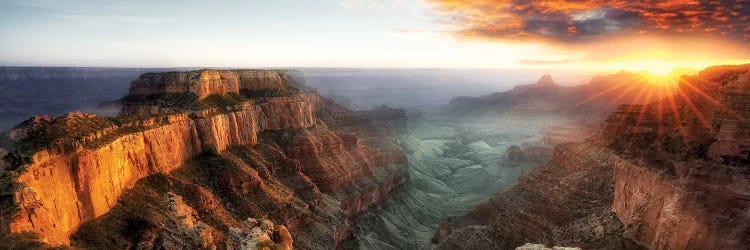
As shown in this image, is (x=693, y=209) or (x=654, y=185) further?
(x=654, y=185)

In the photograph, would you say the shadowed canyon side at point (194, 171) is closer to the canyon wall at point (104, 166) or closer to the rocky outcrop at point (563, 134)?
the canyon wall at point (104, 166)

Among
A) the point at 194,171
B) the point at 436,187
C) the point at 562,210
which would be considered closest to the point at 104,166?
the point at 194,171

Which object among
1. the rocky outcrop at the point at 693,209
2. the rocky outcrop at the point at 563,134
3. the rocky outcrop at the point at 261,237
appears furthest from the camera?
the rocky outcrop at the point at 563,134

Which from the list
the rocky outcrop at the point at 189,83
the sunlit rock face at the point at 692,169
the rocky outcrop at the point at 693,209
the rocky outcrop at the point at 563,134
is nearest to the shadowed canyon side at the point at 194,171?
the rocky outcrop at the point at 189,83

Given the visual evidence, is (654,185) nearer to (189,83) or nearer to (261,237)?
(261,237)

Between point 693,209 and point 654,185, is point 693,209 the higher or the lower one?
the lower one

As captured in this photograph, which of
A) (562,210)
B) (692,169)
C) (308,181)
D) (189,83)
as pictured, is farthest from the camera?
(308,181)

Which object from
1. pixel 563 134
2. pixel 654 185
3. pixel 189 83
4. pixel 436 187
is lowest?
pixel 436 187

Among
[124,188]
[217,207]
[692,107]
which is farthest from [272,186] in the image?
[692,107]
